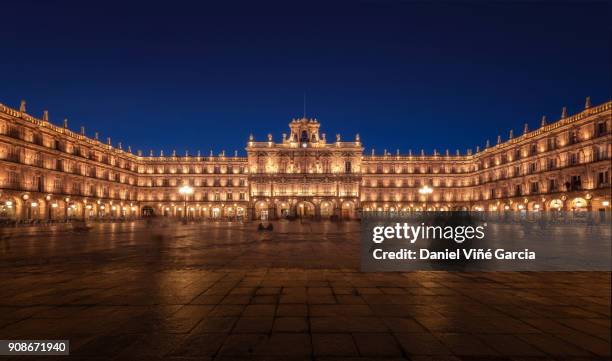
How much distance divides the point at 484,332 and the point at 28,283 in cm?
943

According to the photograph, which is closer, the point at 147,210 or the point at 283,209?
the point at 283,209

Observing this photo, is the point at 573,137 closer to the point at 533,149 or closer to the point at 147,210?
the point at 533,149

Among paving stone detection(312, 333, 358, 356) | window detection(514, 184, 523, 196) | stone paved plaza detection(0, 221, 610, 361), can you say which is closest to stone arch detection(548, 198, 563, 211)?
window detection(514, 184, 523, 196)

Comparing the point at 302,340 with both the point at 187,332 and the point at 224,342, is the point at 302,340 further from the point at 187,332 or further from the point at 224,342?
the point at 187,332

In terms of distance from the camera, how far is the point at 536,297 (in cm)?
722

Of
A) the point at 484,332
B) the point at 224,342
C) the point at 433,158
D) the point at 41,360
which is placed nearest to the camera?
the point at 41,360

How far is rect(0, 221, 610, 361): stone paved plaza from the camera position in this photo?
463 centimetres

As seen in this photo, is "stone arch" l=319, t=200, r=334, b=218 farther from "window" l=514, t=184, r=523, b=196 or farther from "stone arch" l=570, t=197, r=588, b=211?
"stone arch" l=570, t=197, r=588, b=211

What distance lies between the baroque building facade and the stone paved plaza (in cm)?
4802

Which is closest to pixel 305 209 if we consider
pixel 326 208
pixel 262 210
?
pixel 326 208

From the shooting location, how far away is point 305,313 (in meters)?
6.15

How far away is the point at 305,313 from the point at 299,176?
73.7 m

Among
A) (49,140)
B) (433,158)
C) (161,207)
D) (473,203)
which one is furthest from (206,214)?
(473,203)

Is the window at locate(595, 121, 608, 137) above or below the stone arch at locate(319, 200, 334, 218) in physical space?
above
